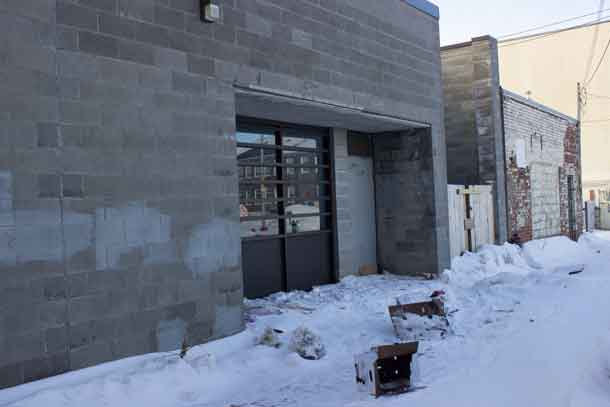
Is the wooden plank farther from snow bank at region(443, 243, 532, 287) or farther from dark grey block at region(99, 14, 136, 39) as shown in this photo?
dark grey block at region(99, 14, 136, 39)

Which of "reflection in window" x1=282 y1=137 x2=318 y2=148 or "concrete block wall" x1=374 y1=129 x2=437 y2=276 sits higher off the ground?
"reflection in window" x1=282 y1=137 x2=318 y2=148

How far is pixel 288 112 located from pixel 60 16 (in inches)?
159

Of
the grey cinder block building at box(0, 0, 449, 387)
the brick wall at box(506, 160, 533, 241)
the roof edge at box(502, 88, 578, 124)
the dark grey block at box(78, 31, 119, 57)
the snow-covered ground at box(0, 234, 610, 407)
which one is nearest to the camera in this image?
the snow-covered ground at box(0, 234, 610, 407)

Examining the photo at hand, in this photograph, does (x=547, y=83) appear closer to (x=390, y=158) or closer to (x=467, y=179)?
(x=467, y=179)

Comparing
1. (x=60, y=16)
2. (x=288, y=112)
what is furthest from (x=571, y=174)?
(x=60, y=16)

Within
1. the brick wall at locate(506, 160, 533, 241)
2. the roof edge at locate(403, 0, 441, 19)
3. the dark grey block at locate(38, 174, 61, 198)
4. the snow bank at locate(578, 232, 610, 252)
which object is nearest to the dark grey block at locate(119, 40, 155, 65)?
the dark grey block at locate(38, 174, 61, 198)

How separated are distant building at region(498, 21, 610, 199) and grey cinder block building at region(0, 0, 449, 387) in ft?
107

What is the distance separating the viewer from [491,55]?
1530 cm

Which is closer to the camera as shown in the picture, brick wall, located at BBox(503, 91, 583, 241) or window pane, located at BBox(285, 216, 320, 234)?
window pane, located at BBox(285, 216, 320, 234)

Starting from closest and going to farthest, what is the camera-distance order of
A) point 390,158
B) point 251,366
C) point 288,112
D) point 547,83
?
point 251,366, point 288,112, point 390,158, point 547,83

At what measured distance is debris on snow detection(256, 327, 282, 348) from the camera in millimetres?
6207

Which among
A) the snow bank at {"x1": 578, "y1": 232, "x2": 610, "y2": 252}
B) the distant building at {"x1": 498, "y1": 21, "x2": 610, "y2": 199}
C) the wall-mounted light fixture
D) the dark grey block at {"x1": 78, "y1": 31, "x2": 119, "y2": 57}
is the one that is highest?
the distant building at {"x1": 498, "y1": 21, "x2": 610, "y2": 199}

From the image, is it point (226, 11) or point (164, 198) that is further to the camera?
point (226, 11)

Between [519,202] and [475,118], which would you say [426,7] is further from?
[519,202]
